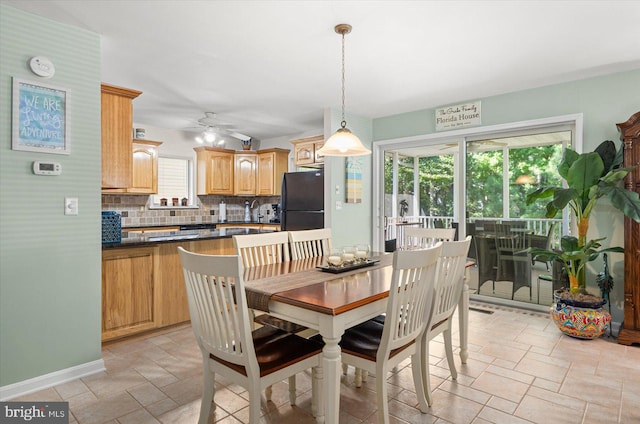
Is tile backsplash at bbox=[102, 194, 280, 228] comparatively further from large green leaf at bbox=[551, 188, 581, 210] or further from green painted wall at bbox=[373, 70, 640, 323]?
large green leaf at bbox=[551, 188, 581, 210]

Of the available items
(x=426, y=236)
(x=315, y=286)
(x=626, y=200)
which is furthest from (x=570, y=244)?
(x=315, y=286)

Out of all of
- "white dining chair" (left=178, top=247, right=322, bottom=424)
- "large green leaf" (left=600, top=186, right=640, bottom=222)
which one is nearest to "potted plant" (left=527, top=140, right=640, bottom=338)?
"large green leaf" (left=600, top=186, right=640, bottom=222)

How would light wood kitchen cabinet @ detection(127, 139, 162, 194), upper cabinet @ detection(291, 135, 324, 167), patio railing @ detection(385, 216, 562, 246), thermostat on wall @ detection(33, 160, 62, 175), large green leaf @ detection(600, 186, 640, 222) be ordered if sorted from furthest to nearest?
upper cabinet @ detection(291, 135, 324, 167)
light wood kitchen cabinet @ detection(127, 139, 162, 194)
patio railing @ detection(385, 216, 562, 246)
large green leaf @ detection(600, 186, 640, 222)
thermostat on wall @ detection(33, 160, 62, 175)

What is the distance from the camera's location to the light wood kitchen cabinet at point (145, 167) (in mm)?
5289

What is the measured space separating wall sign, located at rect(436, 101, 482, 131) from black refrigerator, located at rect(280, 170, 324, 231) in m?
1.67

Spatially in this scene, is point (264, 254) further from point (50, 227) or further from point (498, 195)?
point (498, 195)

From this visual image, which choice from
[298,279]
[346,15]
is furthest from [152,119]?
[298,279]

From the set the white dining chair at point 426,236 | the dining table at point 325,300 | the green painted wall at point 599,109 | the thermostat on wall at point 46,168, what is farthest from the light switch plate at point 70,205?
the green painted wall at point 599,109

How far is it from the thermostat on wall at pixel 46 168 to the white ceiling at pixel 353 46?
3.17 ft

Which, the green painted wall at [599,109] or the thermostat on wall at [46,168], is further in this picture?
the green painted wall at [599,109]

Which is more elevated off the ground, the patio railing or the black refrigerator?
the black refrigerator

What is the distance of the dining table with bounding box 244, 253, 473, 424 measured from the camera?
62.9 inches

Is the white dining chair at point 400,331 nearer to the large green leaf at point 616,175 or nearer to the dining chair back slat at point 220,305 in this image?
the dining chair back slat at point 220,305

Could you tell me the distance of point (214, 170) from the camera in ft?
20.5
